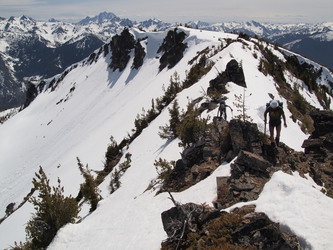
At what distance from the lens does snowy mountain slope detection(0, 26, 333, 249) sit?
9047 mm

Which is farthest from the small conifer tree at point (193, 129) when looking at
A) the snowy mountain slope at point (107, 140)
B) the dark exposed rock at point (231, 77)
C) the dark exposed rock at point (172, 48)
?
the dark exposed rock at point (172, 48)

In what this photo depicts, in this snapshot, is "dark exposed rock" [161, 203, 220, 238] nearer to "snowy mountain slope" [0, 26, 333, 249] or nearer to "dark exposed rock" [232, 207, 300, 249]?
"dark exposed rock" [232, 207, 300, 249]

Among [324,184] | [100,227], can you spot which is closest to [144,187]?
[100,227]

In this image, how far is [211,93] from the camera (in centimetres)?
1758

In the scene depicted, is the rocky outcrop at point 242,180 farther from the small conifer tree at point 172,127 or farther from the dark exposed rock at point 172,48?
the dark exposed rock at point 172,48

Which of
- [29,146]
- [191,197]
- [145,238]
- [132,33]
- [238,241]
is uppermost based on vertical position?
[132,33]

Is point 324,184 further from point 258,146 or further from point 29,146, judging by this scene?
point 29,146

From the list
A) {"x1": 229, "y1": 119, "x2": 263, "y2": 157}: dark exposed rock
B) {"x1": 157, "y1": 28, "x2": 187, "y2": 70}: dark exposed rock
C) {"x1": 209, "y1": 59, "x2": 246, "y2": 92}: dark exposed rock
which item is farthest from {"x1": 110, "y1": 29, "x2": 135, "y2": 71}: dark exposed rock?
{"x1": 229, "y1": 119, "x2": 263, "y2": 157}: dark exposed rock

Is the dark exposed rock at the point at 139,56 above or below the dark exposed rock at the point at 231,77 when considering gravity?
below

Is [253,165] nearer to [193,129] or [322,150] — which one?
[193,129]

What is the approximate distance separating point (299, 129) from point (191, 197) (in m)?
11.4

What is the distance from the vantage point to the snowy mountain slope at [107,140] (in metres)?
9.05

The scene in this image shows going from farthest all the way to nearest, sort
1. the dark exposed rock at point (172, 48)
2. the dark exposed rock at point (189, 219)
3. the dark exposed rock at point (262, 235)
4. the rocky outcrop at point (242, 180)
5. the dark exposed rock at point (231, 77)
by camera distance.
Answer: the dark exposed rock at point (172, 48), the dark exposed rock at point (231, 77), the dark exposed rock at point (189, 219), the rocky outcrop at point (242, 180), the dark exposed rock at point (262, 235)

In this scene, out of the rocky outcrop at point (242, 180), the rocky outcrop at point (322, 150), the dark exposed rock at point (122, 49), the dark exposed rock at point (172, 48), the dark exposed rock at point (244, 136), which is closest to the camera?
the rocky outcrop at point (242, 180)
